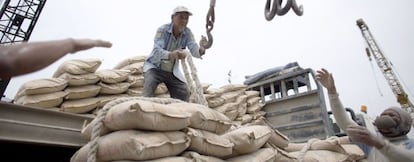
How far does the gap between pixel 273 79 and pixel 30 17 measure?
44.8 feet

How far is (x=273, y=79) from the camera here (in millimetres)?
3762

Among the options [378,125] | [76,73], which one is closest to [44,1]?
[76,73]

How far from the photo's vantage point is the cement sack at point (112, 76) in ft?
8.34

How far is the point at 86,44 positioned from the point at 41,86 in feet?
5.65

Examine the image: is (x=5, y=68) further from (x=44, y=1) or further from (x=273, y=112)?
(x=44, y=1)

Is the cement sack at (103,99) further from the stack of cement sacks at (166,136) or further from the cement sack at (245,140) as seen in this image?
the cement sack at (245,140)

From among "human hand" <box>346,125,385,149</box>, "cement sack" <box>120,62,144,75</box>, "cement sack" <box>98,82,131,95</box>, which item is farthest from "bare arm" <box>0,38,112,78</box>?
"cement sack" <box>120,62,144,75</box>

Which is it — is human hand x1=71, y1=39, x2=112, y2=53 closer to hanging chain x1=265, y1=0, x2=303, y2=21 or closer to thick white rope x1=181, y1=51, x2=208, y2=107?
thick white rope x1=181, y1=51, x2=208, y2=107

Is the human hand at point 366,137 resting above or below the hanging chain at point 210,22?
below

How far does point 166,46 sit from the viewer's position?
227 cm

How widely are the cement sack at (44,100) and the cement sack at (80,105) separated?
2.3 inches

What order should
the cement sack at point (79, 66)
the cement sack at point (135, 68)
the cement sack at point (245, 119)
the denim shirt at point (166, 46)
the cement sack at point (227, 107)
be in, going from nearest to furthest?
1. the denim shirt at point (166, 46)
2. the cement sack at point (79, 66)
3. the cement sack at point (135, 68)
4. the cement sack at point (227, 107)
5. the cement sack at point (245, 119)

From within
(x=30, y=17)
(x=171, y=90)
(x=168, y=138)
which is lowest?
(x=168, y=138)

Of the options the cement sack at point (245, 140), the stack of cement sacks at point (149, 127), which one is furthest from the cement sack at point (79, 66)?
the cement sack at point (245, 140)
